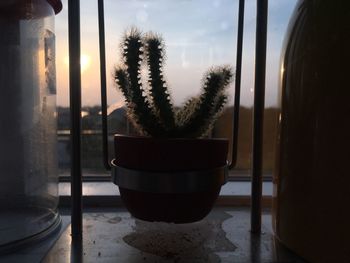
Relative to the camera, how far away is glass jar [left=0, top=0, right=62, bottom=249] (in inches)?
17.7

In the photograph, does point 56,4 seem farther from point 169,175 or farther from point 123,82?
point 169,175

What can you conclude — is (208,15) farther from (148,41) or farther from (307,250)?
(307,250)

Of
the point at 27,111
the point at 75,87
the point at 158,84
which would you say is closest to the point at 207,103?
the point at 158,84

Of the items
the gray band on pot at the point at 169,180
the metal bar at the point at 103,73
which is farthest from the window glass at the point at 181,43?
the gray band on pot at the point at 169,180

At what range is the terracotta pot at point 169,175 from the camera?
344 millimetres

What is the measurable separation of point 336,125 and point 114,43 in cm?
33

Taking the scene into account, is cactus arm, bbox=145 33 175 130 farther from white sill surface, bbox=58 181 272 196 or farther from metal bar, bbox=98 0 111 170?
white sill surface, bbox=58 181 272 196

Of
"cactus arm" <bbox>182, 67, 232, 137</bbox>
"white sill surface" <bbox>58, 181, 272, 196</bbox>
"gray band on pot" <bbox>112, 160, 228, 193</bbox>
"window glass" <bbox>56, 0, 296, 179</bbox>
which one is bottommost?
"white sill surface" <bbox>58, 181, 272, 196</bbox>

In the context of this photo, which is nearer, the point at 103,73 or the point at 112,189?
the point at 103,73

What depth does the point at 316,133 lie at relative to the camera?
0.33 meters

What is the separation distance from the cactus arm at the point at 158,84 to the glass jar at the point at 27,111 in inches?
6.4

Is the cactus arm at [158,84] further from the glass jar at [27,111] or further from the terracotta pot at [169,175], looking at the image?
the glass jar at [27,111]

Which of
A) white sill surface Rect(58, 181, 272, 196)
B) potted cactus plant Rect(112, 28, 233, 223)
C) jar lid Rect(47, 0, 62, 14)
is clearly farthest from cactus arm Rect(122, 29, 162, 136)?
white sill surface Rect(58, 181, 272, 196)

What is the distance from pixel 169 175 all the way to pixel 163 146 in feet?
0.11
